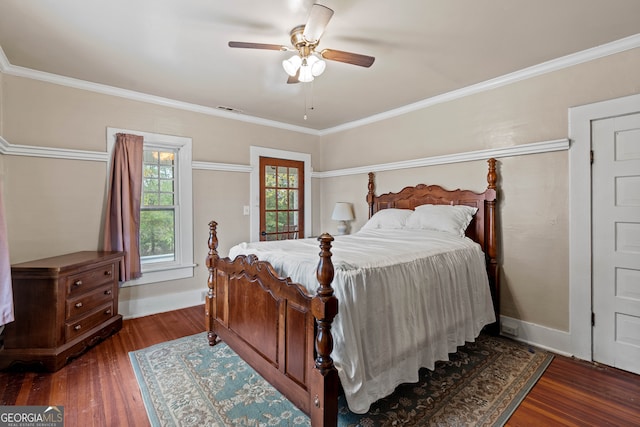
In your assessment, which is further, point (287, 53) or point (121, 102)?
point (121, 102)

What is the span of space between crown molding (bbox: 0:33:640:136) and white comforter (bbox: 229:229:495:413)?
1.62 m

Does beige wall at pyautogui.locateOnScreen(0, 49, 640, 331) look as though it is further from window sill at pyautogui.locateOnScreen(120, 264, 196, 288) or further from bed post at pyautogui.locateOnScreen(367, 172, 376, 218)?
bed post at pyautogui.locateOnScreen(367, 172, 376, 218)

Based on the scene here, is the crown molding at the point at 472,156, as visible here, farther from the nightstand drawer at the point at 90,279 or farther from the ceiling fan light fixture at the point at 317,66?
the nightstand drawer at the point at 90,279

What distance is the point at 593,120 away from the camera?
241 cm

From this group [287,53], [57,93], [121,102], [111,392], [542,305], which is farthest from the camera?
[121,102]

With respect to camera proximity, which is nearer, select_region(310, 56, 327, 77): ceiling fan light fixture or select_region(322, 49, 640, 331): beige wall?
select_region(310, 56, 327, 77): ceiling fan light fixture

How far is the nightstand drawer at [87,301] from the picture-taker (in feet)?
7.97

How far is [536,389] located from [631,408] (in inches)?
19.4

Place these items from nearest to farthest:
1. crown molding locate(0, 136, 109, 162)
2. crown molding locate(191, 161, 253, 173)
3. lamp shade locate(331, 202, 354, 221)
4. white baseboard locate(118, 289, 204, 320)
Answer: crown molding locate(0, 136, 109, 162) → white baseboard locate(118, 289, 204, 320) → crown molding locate(191, 161, 253, 173) → lamp shade locate(331, 202, 354, 221)

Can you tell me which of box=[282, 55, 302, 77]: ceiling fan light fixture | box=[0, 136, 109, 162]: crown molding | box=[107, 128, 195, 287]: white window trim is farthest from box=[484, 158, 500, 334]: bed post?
box=[0, 136, 109, 162]: crown molding

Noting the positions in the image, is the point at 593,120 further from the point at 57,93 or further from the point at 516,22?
the point at 57,93

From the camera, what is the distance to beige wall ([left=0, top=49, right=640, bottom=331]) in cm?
258

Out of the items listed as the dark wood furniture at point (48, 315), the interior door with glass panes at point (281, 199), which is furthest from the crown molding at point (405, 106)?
the dark wood furniture at point (48, 315)

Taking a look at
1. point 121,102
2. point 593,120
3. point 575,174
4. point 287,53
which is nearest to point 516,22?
point 593,120
